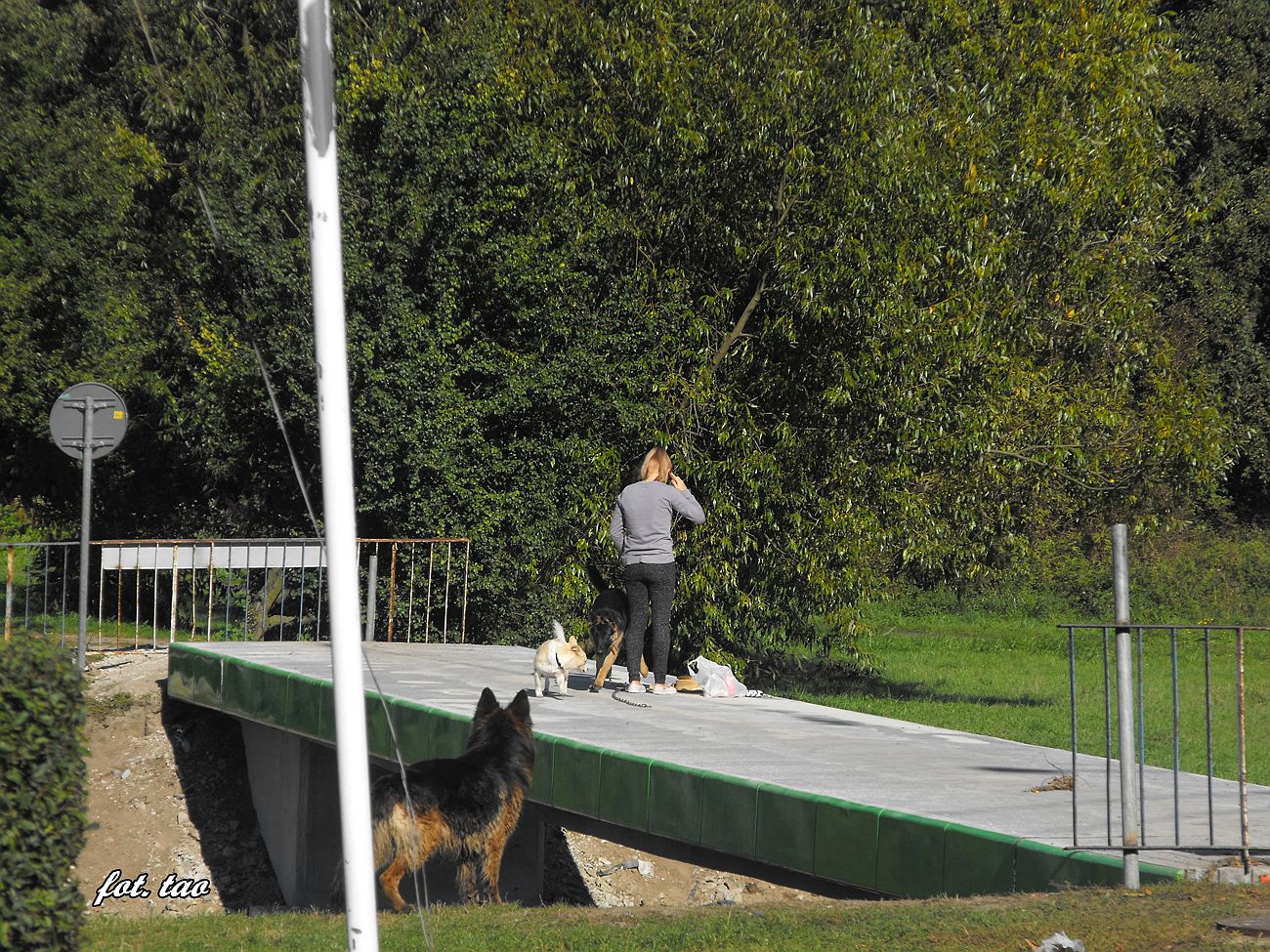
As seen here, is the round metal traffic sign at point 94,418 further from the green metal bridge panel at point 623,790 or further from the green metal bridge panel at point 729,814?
the green metal bridge panel at point 729,814

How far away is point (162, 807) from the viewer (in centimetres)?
1516

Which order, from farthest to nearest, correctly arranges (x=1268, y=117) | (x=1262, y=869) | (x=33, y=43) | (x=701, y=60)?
(x=1268, y=117) → (x=33, y=43) → (x=701, y=60) → (x=1262, y=869)

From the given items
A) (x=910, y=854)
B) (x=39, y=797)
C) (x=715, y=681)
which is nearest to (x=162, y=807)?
(x=715, y=681)

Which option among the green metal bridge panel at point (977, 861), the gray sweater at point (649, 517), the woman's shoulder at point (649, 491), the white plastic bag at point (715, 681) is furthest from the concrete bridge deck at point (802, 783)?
the woman's shoulder at point (649, 491)

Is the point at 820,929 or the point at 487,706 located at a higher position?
the point at 487,706

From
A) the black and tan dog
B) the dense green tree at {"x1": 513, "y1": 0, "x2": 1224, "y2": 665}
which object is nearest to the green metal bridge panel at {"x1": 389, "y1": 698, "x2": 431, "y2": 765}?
the black and tan dog

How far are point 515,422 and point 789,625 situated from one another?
14.7 feet

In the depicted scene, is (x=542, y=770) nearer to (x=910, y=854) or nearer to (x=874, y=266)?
(x=910, y=854)

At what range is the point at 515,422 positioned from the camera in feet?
62.7

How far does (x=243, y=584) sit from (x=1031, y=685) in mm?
11124

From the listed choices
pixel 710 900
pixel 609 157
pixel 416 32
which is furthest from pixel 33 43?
pixel 710 900

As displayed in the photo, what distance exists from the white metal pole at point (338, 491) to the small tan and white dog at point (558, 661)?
22.3ft

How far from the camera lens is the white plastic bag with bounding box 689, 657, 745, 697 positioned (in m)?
12.4

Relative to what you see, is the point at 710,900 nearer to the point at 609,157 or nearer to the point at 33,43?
the point at 609,157
